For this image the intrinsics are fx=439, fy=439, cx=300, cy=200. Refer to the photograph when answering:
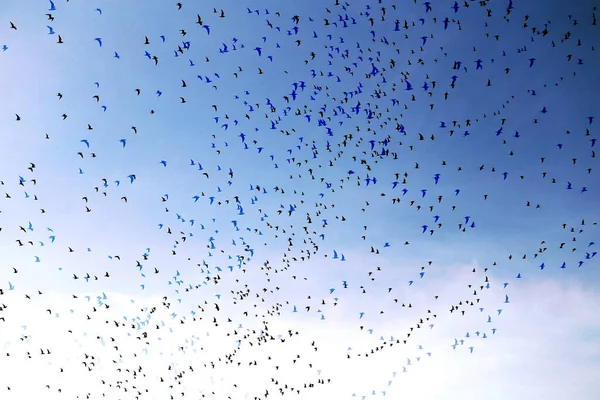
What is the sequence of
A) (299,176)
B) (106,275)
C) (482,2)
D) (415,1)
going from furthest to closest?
(106,275) < (299,176) < (482,2) < (415,1)

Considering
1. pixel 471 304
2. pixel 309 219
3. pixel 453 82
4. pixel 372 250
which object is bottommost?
pixel 471 304

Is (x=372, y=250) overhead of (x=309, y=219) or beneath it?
beneath

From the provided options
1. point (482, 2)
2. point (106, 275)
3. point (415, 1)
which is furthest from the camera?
point (106, 275)

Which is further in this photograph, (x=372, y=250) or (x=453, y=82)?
(x=372, y=250)

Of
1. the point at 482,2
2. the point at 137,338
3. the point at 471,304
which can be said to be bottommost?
the point at 137,338

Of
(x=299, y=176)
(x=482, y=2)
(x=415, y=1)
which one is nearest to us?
(x=415, y=1)

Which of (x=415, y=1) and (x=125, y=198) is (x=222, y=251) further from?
(x=415, y=1)

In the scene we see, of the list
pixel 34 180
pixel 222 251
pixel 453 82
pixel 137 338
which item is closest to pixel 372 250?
pixel 222 251

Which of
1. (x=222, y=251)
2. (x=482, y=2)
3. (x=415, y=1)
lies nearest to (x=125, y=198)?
(x=222, y=251)

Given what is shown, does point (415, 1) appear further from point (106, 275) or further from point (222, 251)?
point (106, 275)
